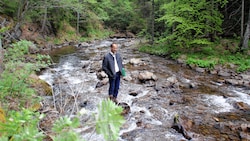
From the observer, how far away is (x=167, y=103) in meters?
7.50

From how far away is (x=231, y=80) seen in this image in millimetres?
10031

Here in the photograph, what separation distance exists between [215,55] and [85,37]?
68.3ft

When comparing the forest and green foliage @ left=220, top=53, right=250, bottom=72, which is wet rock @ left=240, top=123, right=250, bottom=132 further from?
green foliage @ left=220, top=53, right=250, bottom=72

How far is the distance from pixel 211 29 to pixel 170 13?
10.8 feet

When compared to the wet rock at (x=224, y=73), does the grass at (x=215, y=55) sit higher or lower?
higher

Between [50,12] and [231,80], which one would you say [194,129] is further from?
[50,12]

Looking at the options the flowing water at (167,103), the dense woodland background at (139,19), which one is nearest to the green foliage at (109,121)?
the flowing water at (167,103)

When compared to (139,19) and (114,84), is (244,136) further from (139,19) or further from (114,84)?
(139,19)

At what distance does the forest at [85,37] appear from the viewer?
1.24m

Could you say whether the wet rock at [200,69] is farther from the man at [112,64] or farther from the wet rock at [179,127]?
the man at [112,64]

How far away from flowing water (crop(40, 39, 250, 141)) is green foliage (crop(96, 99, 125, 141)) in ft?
7.17

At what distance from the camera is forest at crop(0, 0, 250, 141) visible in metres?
1.24

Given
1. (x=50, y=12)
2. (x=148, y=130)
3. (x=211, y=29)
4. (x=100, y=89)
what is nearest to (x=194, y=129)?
(x=148, y=130)

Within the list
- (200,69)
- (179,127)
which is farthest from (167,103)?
(200,69)
